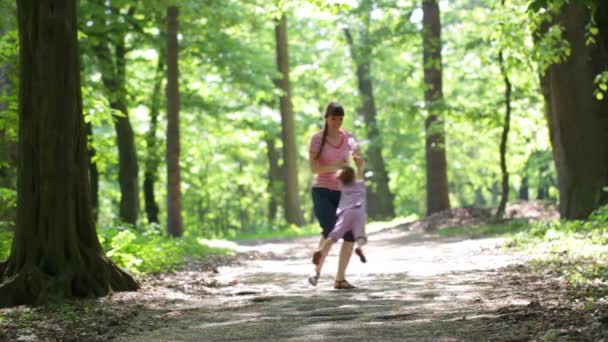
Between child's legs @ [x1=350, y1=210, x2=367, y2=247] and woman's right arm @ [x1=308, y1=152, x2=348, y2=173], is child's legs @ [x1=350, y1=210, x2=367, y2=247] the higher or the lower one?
the lower one

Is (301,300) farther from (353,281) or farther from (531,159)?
(531,159)

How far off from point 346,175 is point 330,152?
1.15 feet

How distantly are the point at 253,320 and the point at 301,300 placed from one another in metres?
1.30

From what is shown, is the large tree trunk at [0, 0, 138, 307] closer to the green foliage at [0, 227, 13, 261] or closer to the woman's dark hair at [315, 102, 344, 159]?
the green foliage at [0, 227, 13, 261]

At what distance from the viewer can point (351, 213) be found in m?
9.73

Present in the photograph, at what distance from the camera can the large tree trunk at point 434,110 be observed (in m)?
23.6

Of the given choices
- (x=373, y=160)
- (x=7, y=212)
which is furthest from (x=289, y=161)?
(x=7, y=212)

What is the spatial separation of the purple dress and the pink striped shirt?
23cm

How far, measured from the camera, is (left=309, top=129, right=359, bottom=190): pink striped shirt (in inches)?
384

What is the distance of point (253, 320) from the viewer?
755cm

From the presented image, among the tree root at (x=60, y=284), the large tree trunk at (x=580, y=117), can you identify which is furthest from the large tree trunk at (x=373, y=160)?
the tree root at (x=60, y=284)

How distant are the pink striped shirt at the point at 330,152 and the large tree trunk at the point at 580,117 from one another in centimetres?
744

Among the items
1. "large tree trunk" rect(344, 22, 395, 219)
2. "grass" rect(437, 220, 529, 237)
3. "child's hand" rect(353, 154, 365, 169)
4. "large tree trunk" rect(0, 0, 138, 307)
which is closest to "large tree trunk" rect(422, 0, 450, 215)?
"grass" rect(437, 220, 529, 237)

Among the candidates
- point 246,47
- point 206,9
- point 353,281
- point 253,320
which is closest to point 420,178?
point 246,47
